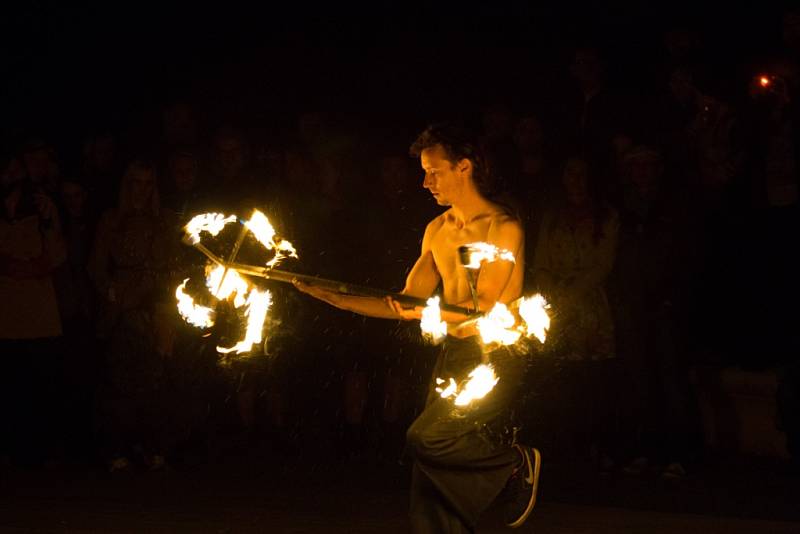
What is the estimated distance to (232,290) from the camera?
19.0ft

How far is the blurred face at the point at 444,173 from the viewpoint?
5.67 metres

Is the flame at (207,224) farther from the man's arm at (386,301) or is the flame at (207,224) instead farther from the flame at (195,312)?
the man's arm at (386,301)

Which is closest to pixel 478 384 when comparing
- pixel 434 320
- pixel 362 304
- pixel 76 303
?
pixel 434 320

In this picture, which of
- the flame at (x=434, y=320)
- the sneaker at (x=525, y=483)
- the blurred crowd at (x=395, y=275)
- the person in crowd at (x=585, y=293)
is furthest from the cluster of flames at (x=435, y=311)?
the person in crowd at (x=585, y=293)

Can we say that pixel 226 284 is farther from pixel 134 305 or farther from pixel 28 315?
pixel 28 315

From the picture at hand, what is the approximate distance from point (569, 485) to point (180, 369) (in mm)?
2757

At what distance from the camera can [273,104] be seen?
11.3 metres

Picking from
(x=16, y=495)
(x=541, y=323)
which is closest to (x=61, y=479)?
(x=16, y=495)

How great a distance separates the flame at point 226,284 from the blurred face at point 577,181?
10.00ft

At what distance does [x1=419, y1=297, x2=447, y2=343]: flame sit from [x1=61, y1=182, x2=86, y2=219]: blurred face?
169 inches

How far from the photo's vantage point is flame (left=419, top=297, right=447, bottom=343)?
Result: 5.21 m

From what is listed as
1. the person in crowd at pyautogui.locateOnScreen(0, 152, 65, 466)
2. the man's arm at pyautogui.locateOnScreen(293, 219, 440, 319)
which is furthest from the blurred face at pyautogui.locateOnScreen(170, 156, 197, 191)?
the man's arm at pyautogui.locateOnScreen(293, 219, 440, 319)

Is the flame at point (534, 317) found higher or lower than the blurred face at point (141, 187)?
lower

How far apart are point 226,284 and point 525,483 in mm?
1709
